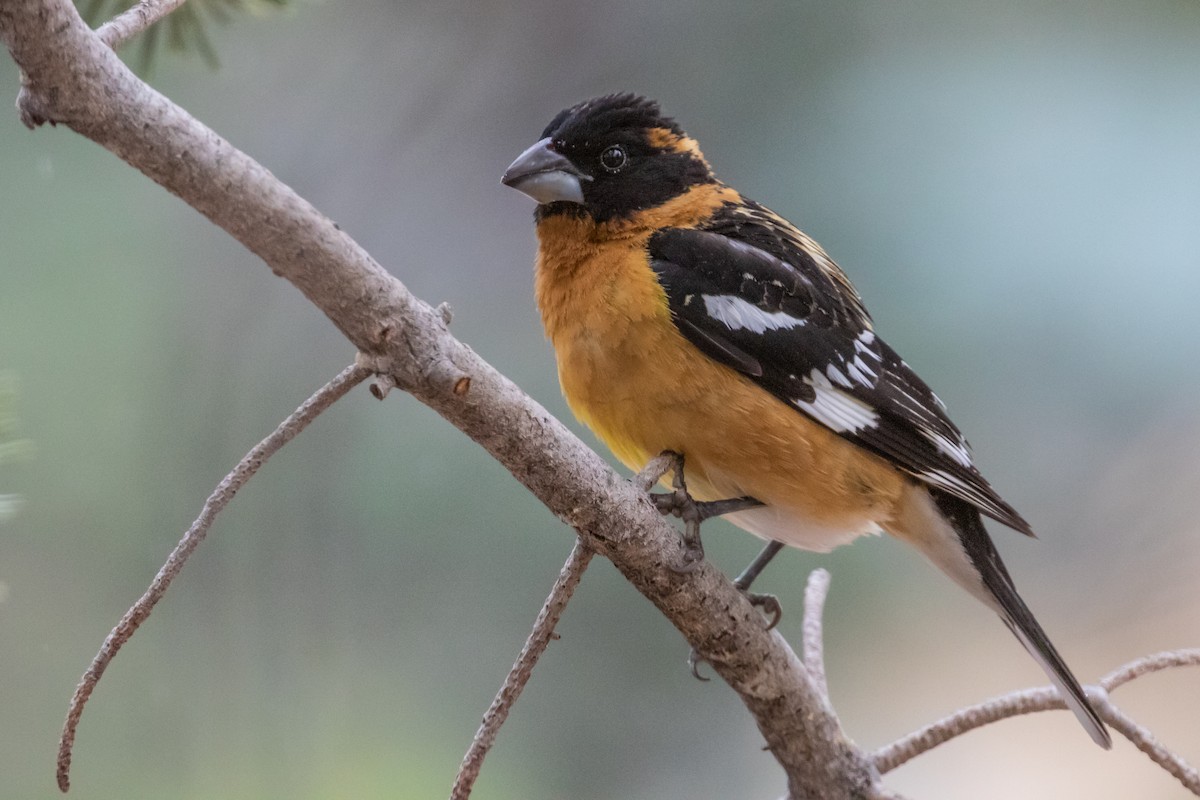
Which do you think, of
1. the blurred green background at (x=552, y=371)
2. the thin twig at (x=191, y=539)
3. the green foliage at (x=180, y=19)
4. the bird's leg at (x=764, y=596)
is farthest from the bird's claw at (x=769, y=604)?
the green foliage at (x=180, y=19)

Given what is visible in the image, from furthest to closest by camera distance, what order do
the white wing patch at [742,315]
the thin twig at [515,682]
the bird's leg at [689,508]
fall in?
the white wing patch at [742,315], the bird's leg at [689,508], the thin twig at [515,682]

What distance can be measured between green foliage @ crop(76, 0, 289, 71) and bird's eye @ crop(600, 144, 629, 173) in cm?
48

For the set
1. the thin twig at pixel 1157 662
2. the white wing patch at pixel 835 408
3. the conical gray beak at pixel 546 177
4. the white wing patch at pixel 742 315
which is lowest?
the thin twig at pixel 1157 662

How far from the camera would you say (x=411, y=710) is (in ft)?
6.40

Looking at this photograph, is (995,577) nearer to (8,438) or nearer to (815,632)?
(815,632)

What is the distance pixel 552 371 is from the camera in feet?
6.53

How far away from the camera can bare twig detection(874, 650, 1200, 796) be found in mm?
1133

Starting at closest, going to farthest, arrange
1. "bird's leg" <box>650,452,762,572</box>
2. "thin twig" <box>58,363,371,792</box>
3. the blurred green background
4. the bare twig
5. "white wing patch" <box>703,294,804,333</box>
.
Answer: "thin twig" <box>58,363,371,792</box>, "bird's leg" <box>650,452,762,572</box>, the bare twig, "white wing patch" <box>703,294,804,333</box>, the blurred green background

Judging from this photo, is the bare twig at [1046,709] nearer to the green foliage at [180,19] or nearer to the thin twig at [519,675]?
the thin twig at [519,675]

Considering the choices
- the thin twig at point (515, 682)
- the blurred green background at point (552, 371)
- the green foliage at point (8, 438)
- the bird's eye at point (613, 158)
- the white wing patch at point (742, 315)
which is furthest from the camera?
the blurred green background at point (552, 371)

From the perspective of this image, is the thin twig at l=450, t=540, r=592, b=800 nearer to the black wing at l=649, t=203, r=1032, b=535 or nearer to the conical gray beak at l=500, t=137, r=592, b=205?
the black wing at l=649, t=203, r=1032, b=535

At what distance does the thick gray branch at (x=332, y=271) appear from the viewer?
0.69 meters

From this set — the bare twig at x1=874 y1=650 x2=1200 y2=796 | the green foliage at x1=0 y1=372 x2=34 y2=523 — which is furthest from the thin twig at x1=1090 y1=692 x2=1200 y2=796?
the green foliage at x1=0 y1=372 x2=34 y2=523

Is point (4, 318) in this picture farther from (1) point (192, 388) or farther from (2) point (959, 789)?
(2) point (959, 789)
